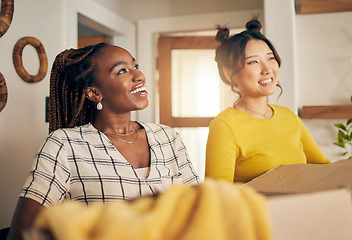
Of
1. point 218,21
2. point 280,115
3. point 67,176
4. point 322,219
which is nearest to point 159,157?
point 67,176

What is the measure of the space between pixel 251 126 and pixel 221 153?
6.9 inches

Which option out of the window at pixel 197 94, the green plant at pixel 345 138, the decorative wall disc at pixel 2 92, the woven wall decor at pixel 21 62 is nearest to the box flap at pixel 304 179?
the decorative wall disc at pixel 2 92

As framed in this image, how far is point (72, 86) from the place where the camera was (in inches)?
55.7

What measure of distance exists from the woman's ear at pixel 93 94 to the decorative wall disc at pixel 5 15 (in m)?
0.70

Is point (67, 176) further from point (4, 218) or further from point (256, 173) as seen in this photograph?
point (4, 218)

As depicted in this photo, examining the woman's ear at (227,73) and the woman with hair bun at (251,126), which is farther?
the woman's ear at (227,73)

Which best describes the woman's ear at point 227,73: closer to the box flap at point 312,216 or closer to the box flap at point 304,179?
the box flap at point 304,179

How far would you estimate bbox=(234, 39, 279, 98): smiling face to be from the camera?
1313 millimetres

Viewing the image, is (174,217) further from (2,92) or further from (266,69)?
(2,92)

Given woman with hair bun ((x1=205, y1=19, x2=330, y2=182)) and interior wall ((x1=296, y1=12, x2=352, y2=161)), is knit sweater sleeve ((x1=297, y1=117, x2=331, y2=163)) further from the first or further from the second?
interior wall ((x1=296, y1=12, x2=352, y2=161))

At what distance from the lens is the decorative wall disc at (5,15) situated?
175cm

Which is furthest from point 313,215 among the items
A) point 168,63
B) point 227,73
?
point 168,63

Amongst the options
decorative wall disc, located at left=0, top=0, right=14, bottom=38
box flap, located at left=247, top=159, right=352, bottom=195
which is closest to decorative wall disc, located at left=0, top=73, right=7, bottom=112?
decorative wall disc, located at left=0, top=0, right=14, bottom=38

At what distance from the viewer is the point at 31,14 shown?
2064mm
